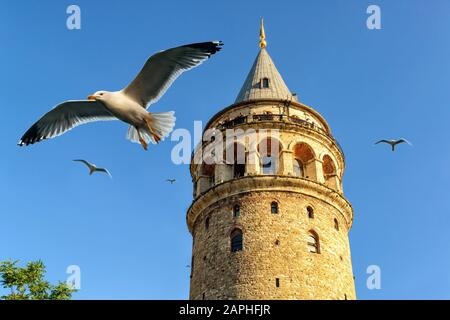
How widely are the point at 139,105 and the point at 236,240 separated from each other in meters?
19.4

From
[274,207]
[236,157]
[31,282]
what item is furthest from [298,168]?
[31,282]

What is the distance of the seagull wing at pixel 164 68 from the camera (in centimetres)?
1388

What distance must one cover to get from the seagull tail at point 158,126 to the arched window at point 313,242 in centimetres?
1954

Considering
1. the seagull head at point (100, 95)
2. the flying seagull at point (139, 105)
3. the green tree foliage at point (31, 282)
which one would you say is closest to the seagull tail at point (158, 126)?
the flying seagull at point (139, 105)

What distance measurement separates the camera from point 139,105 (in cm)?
1480

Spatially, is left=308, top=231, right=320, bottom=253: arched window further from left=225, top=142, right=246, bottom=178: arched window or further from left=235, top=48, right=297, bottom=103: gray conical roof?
left=235, top=48, right=297, bottom=103: gray conical roof

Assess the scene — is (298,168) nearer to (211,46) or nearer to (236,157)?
(236,157)

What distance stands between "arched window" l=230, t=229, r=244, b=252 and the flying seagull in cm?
1771

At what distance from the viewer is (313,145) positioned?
3734 centimetres

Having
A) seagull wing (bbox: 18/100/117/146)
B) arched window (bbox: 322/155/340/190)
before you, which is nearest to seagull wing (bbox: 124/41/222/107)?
seagull wing (bbox: 18/100/117/146)

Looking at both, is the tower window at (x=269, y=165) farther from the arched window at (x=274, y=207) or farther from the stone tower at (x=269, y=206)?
the arched window at (x=274, y=207)
